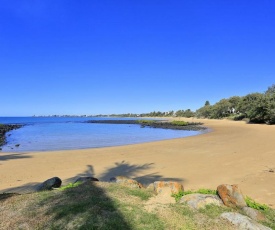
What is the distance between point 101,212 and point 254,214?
315 centimetres

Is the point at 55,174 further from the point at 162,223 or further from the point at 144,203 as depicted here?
the point at 162,223

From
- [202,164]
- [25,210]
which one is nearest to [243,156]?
[202,164]

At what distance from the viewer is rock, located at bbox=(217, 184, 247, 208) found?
5.75 meters

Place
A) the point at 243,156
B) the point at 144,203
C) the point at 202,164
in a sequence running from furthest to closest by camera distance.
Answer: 1. the point at 243,156
2. the point at 202,164
3. the point at 144,203


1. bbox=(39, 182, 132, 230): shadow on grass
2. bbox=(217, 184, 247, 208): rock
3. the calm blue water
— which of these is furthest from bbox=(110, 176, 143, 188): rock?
the calm blue water

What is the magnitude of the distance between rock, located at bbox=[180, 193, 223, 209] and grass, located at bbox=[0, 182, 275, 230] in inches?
6.4

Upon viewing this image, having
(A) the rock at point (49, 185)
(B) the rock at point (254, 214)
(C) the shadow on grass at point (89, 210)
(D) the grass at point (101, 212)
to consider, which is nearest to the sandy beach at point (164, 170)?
(A) the rock at point (49, 185)

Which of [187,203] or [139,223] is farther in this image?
[187,203]

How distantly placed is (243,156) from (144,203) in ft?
34.7

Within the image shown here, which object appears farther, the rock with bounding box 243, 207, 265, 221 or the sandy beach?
the sandy beach

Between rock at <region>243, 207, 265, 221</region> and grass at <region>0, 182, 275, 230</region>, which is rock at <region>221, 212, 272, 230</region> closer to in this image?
grass at <region>0, 182, 275, 230</region>

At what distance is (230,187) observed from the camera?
6055mm

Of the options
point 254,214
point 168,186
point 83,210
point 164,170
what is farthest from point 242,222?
point 164,170

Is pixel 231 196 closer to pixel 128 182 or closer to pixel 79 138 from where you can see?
pixel 128 182
